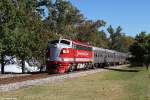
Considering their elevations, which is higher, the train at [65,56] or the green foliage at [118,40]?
the green foliage at [118,40]

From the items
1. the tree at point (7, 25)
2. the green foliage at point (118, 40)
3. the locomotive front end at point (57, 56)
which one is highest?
the green foliage at point (118, 40)

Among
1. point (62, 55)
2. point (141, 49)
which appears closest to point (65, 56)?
point (62, 55)

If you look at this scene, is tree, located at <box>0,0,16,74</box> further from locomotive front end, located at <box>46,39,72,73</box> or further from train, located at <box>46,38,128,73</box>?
locomotive front end, located at <box>46,39,72,73</box>

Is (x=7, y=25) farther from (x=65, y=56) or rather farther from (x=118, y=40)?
(x=118, y=40)

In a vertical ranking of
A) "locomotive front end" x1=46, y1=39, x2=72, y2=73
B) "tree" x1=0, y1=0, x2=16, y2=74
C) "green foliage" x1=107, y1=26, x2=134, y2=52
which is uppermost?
"green foliage" x1=107, y1=26, x2=134, y2=52

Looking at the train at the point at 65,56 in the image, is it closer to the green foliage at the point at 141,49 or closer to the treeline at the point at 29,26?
the treeline at the point at 29,26

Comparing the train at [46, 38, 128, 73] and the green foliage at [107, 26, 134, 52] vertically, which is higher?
the green foliage at [107, 26, 134, 52]

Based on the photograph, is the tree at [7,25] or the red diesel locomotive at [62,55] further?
the tree at [7,25]

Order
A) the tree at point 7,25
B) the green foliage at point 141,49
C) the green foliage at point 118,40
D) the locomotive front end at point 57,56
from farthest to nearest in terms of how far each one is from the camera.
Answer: the green foliage at point 118,40 < the green foliage at point 141,49 < the tree at point 7,25 < the locomotive front end at point 57,56

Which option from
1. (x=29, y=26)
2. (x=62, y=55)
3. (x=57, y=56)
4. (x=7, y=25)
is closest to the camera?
(x=57, y=56)

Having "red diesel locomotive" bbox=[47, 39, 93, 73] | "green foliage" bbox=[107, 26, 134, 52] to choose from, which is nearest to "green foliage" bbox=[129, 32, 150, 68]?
"red diesel locomotive" bbox=[47, 39, 93, 73]

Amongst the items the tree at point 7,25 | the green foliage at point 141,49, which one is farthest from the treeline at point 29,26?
the green foliage at point 141,49

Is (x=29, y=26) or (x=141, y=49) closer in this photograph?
(x=29, y=26)

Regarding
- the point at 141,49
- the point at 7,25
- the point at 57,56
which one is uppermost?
the point at 7,25
